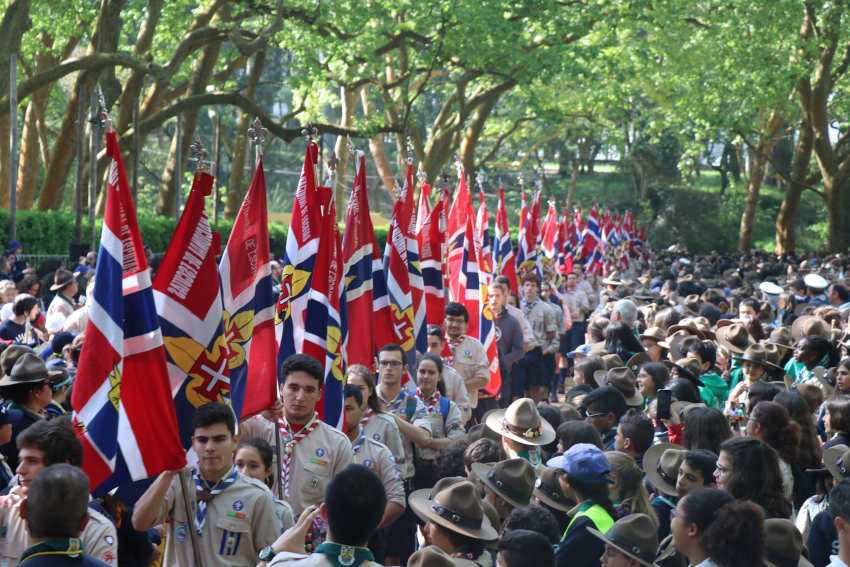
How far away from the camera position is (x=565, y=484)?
6.79 m

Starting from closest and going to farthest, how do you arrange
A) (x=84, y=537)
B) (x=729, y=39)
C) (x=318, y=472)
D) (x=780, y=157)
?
(x=84, y=537) < (x=318, y=472) < (x=729, y=39) < (x=780, y=157)

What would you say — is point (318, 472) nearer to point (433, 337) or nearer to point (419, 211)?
point (433, 337)

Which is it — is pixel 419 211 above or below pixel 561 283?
above

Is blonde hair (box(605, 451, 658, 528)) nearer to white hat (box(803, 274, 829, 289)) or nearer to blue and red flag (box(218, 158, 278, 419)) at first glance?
blue and red flag (box(218, 158, 278, 419))

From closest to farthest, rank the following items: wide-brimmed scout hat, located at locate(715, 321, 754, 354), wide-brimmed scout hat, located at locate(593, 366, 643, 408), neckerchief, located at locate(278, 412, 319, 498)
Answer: neckerchief, located at locate(278, 412, 319, 498)
wide-brimmed scout hat, located at locate(593, 366, 643, 408)
wide-brimmed scout hat, located at locate(715, 321, 754, 354)

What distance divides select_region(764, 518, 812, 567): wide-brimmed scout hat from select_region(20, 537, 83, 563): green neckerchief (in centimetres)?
271

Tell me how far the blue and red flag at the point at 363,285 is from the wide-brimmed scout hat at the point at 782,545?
4.85 m

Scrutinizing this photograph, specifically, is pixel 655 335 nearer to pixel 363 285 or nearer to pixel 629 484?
pixel 363 285

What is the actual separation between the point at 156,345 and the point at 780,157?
6173cm

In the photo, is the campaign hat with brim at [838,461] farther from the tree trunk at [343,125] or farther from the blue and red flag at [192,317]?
the tree trunk at [343,125]

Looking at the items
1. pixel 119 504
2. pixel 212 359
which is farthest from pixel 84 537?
pixel 212 359

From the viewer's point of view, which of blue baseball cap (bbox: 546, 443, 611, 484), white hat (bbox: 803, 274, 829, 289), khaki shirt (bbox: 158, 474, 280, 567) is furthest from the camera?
white hat (bbox: 803, 274, 829, 289)

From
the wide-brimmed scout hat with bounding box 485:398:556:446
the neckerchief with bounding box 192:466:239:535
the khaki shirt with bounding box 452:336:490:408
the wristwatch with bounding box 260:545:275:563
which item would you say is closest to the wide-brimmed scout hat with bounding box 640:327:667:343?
the khaki shirt with bounding box 452:336:490:408

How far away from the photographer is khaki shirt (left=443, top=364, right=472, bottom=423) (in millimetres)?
10844
